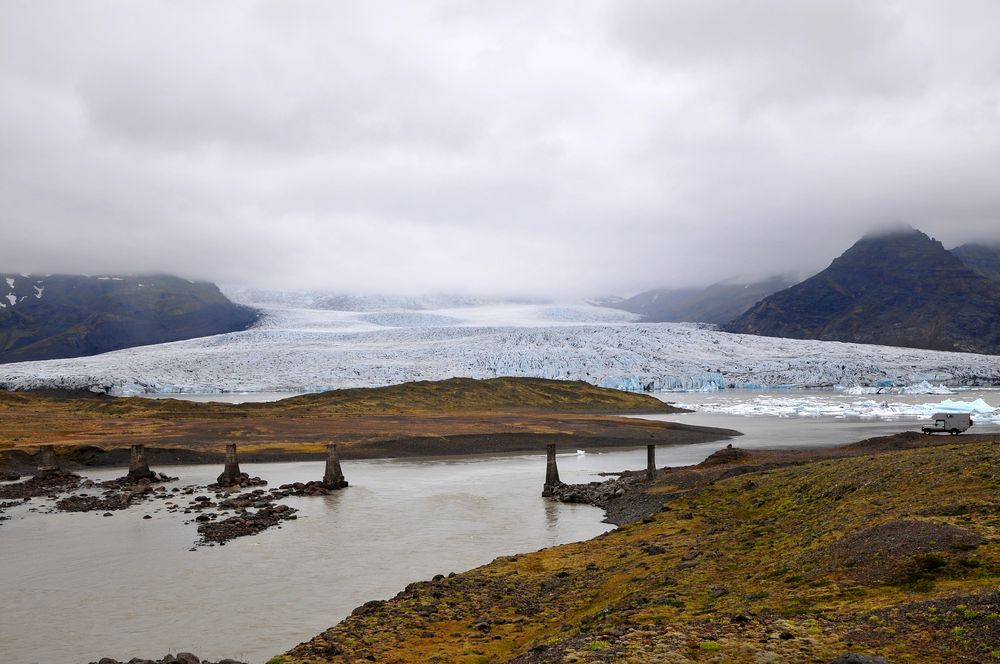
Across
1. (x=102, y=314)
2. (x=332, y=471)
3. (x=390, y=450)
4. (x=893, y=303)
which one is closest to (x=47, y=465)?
(x=332, y=471)

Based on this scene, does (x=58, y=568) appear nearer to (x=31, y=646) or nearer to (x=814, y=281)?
(x=31, y=646)

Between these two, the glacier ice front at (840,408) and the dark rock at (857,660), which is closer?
the dark rock at (857,660)

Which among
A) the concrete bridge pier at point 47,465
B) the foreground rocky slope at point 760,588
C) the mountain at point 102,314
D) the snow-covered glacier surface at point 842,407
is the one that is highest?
the mountain at point 102,314

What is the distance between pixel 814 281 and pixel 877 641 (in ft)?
624

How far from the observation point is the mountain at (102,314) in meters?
144

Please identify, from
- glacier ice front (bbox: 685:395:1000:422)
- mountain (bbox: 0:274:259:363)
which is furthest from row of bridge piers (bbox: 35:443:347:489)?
mountain (bbox: 0:274:259:363)

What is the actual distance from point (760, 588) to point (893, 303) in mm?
180985

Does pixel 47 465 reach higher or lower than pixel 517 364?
lower

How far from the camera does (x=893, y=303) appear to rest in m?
167

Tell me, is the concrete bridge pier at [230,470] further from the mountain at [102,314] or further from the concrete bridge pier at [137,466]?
the mountain at [102,314]

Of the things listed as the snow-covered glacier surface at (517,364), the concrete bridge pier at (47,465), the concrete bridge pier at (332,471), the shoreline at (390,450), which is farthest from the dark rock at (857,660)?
the snow-covered glacier surface at (517,364)

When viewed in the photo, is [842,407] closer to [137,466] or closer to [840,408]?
[840,408]

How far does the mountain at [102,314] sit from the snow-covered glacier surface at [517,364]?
1945 inches

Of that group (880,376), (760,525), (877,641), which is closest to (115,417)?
(760,525)
